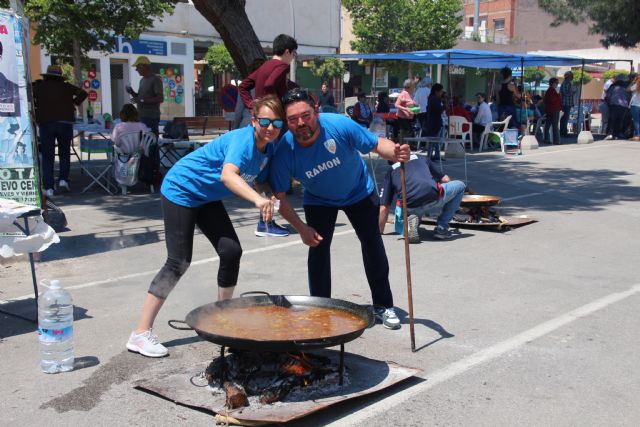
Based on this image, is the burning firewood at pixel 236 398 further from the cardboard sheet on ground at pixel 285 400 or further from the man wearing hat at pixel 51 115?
the man wearing hat at pixel 51 115

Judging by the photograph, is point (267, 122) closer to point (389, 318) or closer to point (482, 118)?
point (389, 318)

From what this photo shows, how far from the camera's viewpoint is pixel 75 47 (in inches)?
612

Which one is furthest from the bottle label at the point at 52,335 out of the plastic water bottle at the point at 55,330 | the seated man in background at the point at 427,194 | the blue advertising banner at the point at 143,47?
the blue advertising banner at the point at 143,47

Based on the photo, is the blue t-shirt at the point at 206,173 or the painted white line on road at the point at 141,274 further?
the painted white line on road at the point at 141,274

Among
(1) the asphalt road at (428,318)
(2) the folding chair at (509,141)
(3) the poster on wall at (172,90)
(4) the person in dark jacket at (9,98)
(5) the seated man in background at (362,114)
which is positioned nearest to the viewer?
(1) the asphalt road at (428,318)

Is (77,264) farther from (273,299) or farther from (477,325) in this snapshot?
(477,325)

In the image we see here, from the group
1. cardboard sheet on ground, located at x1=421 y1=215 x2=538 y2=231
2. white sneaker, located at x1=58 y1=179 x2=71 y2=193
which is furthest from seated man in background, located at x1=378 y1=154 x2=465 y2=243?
white sneaker, located at x1=58 y1=179 x2=71 y2=193

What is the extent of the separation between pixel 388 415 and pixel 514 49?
2081 inches

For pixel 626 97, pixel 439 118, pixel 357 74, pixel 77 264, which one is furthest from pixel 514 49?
pixel 77 264

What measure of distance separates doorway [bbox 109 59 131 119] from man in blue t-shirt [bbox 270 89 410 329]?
23615 mm

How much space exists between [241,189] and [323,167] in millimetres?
819

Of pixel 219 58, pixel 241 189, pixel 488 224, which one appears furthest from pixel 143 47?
pixel 241 189

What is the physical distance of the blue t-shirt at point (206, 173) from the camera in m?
4.44

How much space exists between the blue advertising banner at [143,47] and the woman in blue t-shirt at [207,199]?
2326 cm
